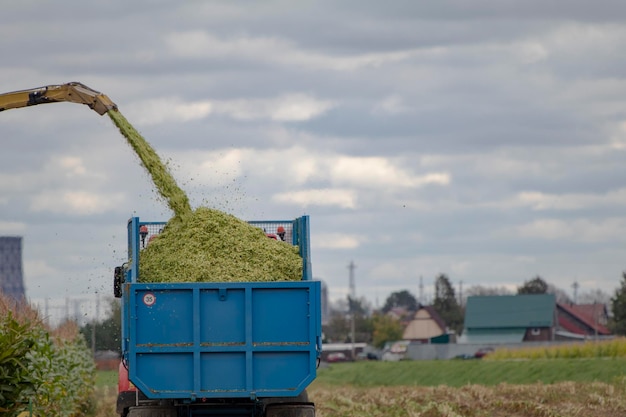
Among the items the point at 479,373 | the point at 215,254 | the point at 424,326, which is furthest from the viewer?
the point at 424,326

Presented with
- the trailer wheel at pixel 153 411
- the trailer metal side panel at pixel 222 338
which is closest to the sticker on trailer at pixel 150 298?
the trailer metal side panel at pixel 222 338

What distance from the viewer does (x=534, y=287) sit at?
5517 inches

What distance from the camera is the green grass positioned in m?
47.4

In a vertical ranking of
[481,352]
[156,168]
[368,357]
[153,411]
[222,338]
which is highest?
[156,168]

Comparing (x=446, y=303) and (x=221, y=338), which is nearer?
(x=221, y=338)

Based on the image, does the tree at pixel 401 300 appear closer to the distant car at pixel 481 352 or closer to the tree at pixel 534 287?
the tree at pixel 534 287

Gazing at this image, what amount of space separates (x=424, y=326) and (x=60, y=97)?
113312 mm

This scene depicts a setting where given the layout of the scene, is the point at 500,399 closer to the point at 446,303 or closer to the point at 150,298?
the point at 150,298

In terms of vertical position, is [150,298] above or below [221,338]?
above

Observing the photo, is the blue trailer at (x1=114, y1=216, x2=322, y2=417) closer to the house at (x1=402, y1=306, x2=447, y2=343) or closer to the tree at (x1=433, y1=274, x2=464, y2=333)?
the house at (x1=402, y1=306, x2=447, y2=343)

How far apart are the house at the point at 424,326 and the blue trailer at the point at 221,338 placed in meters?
115

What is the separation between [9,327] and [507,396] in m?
18.9

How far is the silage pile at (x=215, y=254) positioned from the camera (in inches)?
545

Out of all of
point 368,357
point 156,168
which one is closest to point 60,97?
point 156,168
